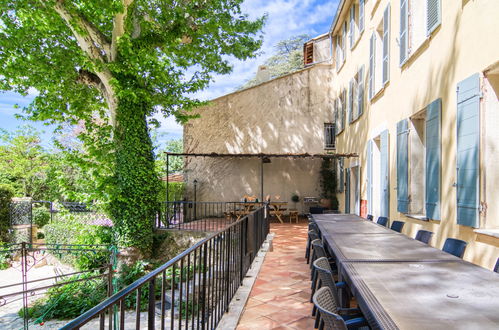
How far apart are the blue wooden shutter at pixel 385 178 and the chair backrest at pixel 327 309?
17.9 ft

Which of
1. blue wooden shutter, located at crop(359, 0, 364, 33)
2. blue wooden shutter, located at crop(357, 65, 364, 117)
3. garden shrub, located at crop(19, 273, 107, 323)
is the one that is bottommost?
garden shrub, located at crop(19, 273, 107, 323)

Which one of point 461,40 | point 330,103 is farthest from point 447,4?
point 330,103

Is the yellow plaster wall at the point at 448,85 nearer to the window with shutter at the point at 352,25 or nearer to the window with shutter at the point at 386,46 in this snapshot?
the window with shutter at the point at 386,46

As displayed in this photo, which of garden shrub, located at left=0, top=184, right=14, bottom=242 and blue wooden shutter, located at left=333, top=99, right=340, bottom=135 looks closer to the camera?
garden shrub, located at left=0, top=184, right=14, bottom=242

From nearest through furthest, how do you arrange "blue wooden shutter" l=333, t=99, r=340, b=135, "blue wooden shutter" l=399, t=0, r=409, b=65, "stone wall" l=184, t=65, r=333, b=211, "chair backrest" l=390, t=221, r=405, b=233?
"chair backrest" l=390, t=221, r=405, b=233 < "blue wooden shutter" l=399, t=0, r=409, b=65 < "blue wooden shutter" l=333, t=99, r=340, b=135 < "stone wall" l=184, t=65, r=333, b=211

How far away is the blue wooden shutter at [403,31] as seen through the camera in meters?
5.79

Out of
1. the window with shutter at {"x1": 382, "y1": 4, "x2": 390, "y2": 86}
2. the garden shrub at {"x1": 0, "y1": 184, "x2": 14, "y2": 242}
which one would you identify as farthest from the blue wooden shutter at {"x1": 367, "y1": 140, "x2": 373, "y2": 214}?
the garden shrub at {"x1": 0, "y1": 184, "x2": 14, "y2": 242}

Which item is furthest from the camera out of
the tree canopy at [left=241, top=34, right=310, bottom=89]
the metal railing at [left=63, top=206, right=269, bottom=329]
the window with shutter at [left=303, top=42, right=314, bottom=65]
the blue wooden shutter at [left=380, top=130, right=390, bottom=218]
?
the tree canopy at [left=241, top=34, right=310, bottom=89]

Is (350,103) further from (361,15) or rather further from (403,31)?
(403,31)

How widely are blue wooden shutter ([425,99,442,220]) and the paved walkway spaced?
208 cm

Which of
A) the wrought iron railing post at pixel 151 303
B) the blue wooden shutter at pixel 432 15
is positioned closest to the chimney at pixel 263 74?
the blue wooden shutter at pixel 432 15

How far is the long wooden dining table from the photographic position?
138cm

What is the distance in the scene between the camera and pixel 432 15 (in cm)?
491

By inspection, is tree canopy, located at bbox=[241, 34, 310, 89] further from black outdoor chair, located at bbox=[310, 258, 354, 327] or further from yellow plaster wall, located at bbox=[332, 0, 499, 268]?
black outdoor chair, located at bbox=[310, 258, 354, 327]
